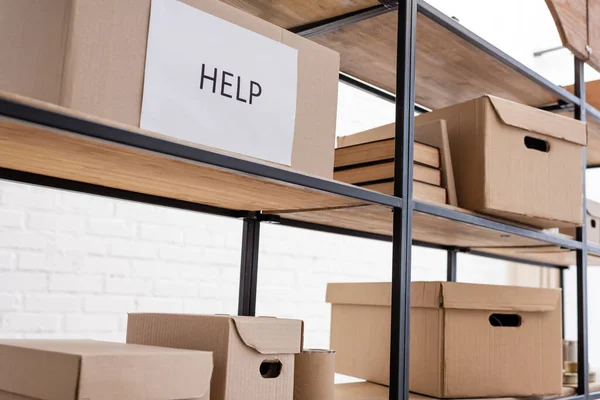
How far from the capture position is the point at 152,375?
777 millimetres

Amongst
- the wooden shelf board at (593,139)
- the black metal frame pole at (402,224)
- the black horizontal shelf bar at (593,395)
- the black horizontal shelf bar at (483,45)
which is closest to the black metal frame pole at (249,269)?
the black metal frame pole at (402,224)

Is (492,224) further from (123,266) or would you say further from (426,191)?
(123,266)

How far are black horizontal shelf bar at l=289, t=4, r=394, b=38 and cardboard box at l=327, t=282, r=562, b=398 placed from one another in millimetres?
595

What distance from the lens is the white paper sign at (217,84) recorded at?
2.68 ft

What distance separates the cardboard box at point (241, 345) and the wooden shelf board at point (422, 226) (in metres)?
0.32

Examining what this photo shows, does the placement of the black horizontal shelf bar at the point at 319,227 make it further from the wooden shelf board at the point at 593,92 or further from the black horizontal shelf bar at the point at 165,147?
the wooden shelf board at the point at 593,92

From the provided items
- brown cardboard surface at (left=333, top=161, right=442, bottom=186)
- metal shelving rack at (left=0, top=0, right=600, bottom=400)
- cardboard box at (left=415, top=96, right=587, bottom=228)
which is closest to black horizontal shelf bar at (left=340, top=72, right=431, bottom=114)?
metal shelving rack at (left=0, top=0, right=600, bottom=400)

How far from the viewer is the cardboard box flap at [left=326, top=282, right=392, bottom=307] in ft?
4.72

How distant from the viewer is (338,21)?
53.4 inches

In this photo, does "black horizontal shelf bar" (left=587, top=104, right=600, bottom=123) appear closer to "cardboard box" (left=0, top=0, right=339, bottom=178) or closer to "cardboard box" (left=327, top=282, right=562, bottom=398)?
"cardboard box" (left=327, top=282, right=562, bottom=398)

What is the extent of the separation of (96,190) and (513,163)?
2.90 ft

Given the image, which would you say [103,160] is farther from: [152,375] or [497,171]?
[497,171]

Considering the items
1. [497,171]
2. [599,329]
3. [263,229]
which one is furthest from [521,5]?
[497,171]

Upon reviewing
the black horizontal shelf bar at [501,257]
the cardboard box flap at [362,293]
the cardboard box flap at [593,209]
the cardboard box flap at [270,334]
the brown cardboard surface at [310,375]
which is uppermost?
the cardboard box flap at [593,209]
